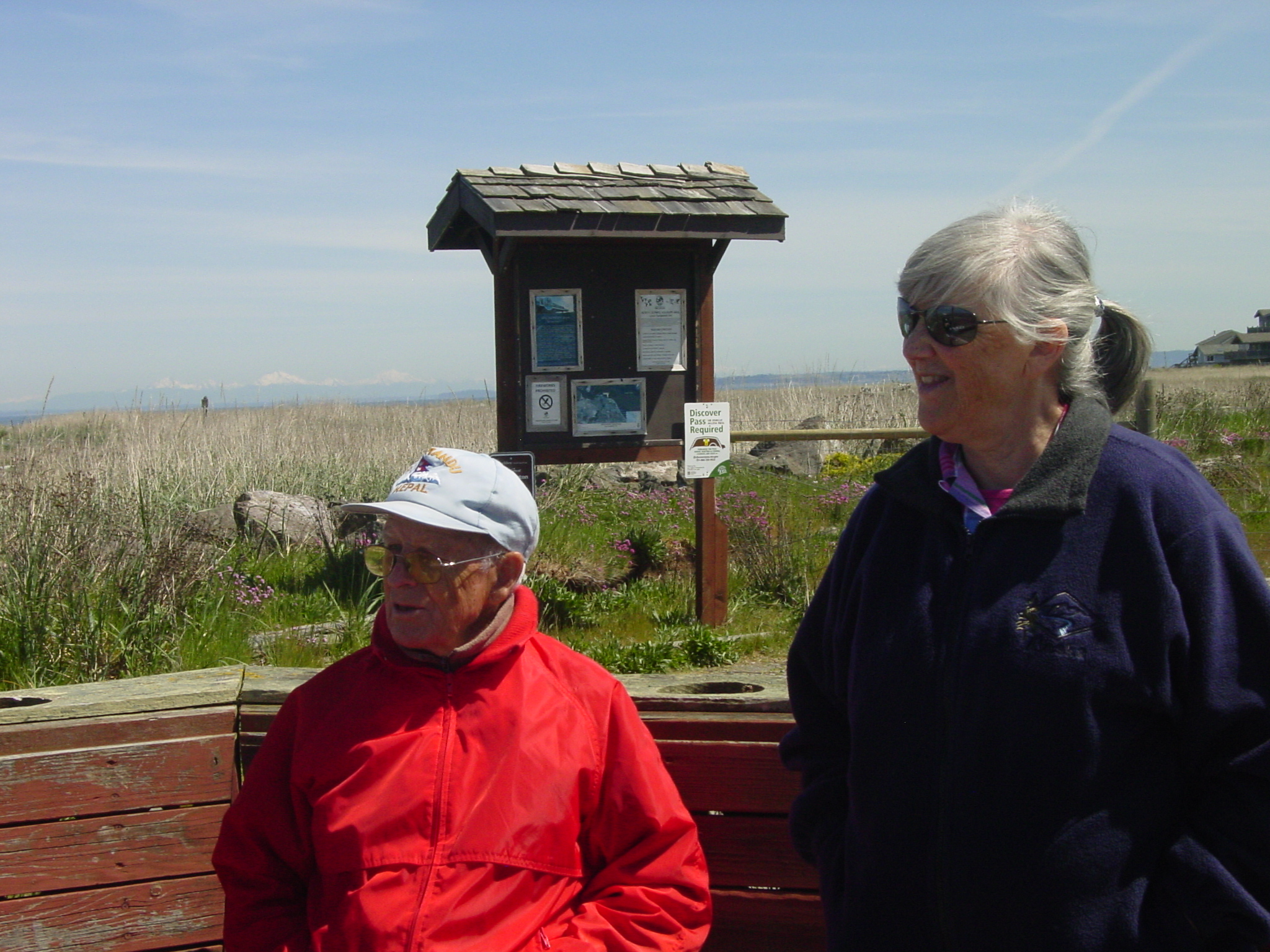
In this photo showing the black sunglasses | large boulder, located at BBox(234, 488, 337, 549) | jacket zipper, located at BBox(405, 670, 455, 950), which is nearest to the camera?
the black sunglasses

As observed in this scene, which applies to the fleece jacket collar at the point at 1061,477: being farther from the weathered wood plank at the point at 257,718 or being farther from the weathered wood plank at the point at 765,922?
the weathered wood plank at the point at 257,718

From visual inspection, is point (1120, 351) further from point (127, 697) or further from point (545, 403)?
point (545, 403)

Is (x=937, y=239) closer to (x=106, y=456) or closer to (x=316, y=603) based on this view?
(x=316, y=603)

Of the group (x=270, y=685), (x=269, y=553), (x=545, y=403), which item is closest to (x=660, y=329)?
(x=545, y=403)

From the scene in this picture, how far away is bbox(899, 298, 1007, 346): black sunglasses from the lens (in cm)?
171

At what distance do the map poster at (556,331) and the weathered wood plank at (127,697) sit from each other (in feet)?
9.21

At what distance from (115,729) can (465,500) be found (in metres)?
0.98

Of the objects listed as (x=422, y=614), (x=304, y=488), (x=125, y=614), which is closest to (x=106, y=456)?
(x=304, y=488)

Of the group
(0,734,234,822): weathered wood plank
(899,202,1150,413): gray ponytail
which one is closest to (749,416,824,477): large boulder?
(0,734,234,822): weathered wood plank

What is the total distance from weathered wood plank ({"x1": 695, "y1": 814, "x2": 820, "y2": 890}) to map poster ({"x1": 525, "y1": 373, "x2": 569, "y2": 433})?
3.03m

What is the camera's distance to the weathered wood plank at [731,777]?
2.28 meters

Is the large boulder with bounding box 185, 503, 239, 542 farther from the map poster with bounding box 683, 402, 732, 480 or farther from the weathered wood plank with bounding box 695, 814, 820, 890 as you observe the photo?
the weathered wood plank with bounding box 695, 814, 820, 890

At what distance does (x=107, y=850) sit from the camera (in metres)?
2.36

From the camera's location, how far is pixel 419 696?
2.05 metres
